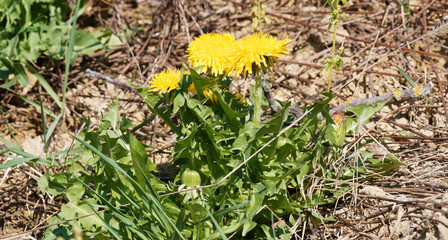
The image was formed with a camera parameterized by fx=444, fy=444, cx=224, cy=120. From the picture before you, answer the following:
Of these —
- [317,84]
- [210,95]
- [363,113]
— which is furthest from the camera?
[317,84]

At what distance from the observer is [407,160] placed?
226 cm

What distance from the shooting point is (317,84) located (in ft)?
9.71

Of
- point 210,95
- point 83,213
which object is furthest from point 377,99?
point 83,213

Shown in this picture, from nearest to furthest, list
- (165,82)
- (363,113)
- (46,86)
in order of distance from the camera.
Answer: (165,82) → (363,113) → (46,86)

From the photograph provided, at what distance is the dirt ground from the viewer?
78.2 inches

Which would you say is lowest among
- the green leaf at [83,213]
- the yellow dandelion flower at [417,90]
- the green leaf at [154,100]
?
the green leaf at [83,213]

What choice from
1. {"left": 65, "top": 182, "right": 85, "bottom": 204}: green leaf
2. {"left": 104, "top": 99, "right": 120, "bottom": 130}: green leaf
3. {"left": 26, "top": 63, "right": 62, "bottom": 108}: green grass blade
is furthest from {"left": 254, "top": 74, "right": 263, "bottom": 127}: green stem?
{"left": 26, "top": 63, "right": 62, "bottom": 108}: green grass blade

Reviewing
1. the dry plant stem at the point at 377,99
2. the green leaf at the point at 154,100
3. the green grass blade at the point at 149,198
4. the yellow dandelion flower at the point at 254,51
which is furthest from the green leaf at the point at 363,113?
the green grass blade at the point at 149,198

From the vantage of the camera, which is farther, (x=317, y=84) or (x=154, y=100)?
(x=317, y=84)

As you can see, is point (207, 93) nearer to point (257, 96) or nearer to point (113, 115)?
point (257, 96)

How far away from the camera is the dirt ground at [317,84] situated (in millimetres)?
1986

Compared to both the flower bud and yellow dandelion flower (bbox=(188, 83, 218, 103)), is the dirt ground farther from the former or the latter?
yellow dandelion flower (bbox=(188, 83, 218, 103))

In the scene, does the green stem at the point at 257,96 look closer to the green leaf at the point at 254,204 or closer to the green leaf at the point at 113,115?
the green leaf at the point at 254,204

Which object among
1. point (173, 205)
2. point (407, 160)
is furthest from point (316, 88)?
point (173, 205)
